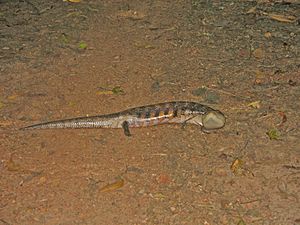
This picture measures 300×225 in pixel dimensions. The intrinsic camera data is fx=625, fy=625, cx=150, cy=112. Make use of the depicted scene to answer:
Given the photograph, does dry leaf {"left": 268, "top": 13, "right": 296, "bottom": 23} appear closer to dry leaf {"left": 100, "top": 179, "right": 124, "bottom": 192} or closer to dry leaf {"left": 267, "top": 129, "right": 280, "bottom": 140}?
dry leaf {"left": 267, "top": 129, "right": 280, "bottom": 140}

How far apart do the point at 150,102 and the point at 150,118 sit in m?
0.40

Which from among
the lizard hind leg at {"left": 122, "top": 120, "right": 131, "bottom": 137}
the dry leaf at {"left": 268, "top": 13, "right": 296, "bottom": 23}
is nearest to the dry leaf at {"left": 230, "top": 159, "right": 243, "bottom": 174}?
the lizard hind leg at {"left": 122, "top": 120, "right": 131, "bottom": 137}

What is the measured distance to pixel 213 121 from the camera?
5793 mm

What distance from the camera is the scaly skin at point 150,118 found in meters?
5.85

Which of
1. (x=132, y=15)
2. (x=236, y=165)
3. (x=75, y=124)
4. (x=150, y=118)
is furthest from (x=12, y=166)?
(x=132, y=15)

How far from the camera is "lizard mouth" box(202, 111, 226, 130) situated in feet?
19.0

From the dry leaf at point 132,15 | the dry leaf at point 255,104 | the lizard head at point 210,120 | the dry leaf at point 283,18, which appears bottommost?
the dry leaf at point 132,15

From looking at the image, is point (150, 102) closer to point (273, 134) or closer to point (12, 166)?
point (273, 134)

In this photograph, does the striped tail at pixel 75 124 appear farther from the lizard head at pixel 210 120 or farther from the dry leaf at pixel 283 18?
the dry leaf at pixel 283 18

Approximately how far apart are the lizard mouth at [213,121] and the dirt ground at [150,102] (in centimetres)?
10

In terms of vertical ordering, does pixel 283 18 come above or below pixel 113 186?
below

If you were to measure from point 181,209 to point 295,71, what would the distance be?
8.25 feet

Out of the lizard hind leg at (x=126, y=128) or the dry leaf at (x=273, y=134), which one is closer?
the dry leaf at (x=273, y=134)

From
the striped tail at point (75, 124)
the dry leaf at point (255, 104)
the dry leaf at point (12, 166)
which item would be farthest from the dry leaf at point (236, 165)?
the dry leaf at point (12, 166)
